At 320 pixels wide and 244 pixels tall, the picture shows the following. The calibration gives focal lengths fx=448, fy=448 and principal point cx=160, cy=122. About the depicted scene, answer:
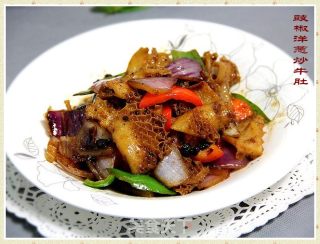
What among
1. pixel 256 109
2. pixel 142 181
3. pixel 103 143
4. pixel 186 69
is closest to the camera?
pixel 142 181

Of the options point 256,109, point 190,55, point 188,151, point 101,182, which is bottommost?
point 101,182

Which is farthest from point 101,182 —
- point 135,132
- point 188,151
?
point 188,151

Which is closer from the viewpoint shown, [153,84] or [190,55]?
[153,84]

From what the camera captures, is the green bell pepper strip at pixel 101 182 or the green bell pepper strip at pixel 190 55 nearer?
the green bell pepper strip at pixel 101 182

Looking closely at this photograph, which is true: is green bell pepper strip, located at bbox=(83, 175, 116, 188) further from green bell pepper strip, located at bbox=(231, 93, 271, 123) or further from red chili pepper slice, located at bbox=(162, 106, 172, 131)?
green bell pepper strip, located at bbox=(231, 93, 271, 123)

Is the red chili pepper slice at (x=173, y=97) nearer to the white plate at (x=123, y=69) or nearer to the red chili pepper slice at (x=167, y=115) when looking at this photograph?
the red chili pepper slice at (x=167, y=115)

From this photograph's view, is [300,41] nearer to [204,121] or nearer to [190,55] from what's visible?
[190,55]

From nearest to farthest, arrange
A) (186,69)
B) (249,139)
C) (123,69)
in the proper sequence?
(249,139), (186,69), (123,69)

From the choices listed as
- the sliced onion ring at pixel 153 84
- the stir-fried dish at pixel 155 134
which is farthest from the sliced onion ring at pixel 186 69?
the sliced onion ring at pixel 153 84

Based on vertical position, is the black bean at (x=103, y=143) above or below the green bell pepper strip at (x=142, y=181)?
above
